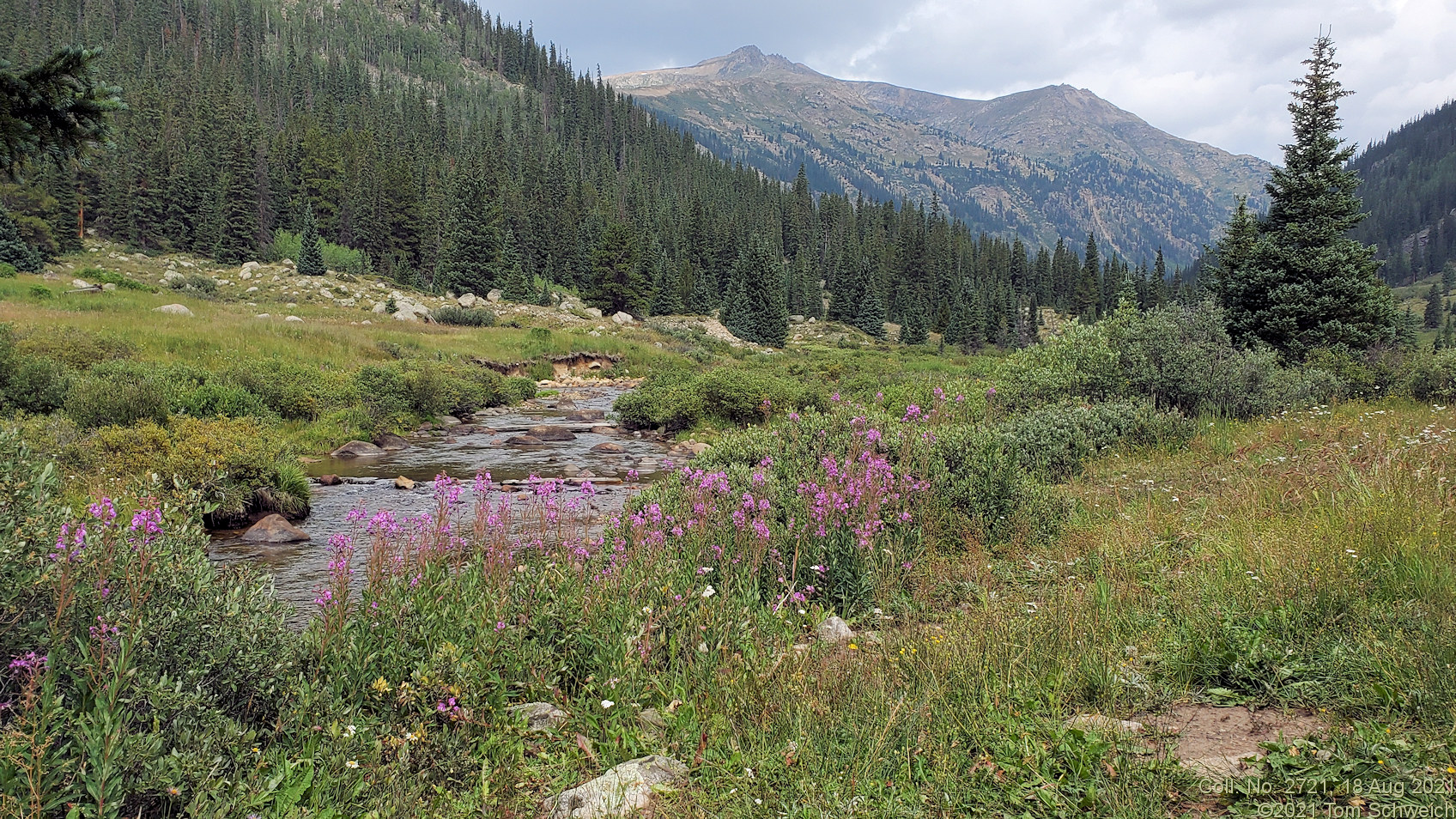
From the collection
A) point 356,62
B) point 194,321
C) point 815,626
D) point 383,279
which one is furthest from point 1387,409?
point 356,62

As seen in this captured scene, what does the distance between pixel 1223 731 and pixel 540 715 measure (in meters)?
3.42

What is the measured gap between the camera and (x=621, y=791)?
9.87 feet

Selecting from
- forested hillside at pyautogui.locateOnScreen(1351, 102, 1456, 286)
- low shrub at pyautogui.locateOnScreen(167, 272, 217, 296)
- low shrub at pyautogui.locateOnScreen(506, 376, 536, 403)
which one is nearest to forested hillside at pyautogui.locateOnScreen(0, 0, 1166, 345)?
low shrub at pyautogui.locateOnScreen(167, 272, 217, 296)

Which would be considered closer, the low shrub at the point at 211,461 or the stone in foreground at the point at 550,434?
the low shrub at the point at 211,461

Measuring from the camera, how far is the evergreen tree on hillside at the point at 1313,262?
19562 millimetres

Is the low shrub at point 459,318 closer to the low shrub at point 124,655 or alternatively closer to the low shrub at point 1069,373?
the low shrub at point 1069,373

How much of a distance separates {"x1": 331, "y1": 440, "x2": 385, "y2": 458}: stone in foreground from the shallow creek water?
13.3 inches

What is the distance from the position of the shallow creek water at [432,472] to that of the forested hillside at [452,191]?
151 ft

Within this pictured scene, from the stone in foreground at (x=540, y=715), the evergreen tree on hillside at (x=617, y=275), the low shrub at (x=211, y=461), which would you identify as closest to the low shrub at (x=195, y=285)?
the evergreen tree on hillside at (x=617, y=275)

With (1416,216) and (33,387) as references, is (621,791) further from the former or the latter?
(1416,216)

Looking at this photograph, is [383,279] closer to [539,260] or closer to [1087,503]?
[539,260]

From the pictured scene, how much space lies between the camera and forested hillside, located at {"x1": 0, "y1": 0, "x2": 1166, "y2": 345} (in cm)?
Result: 6400

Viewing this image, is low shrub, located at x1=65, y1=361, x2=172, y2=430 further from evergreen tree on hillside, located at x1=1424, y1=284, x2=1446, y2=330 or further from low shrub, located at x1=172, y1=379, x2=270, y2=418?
evergreen tree on hillside, located at x1=1424, y1=284, x2=1446, y2=330

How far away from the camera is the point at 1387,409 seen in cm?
1058
